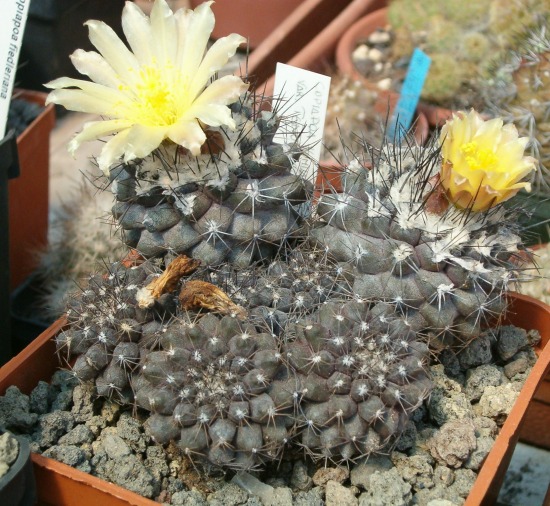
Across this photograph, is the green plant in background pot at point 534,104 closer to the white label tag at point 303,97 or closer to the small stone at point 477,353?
the small stone at point 477,353

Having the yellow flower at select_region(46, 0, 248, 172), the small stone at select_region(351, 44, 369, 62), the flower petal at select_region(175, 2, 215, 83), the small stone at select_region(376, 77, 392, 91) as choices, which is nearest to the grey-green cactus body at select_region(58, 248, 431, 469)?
the yellow flower at select_region(46, 0, 248, 172)

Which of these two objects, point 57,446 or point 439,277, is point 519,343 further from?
point 57,446

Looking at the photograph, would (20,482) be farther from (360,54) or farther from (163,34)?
(360,54)

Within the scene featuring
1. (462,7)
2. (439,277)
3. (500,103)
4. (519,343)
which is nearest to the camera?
(439,277)

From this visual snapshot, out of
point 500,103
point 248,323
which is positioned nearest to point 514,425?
point 248,323

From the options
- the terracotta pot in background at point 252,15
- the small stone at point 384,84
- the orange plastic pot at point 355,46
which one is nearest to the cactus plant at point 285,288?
the orange plastic pot at point 355,46

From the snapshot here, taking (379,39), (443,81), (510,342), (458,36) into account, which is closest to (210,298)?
(510,342)
